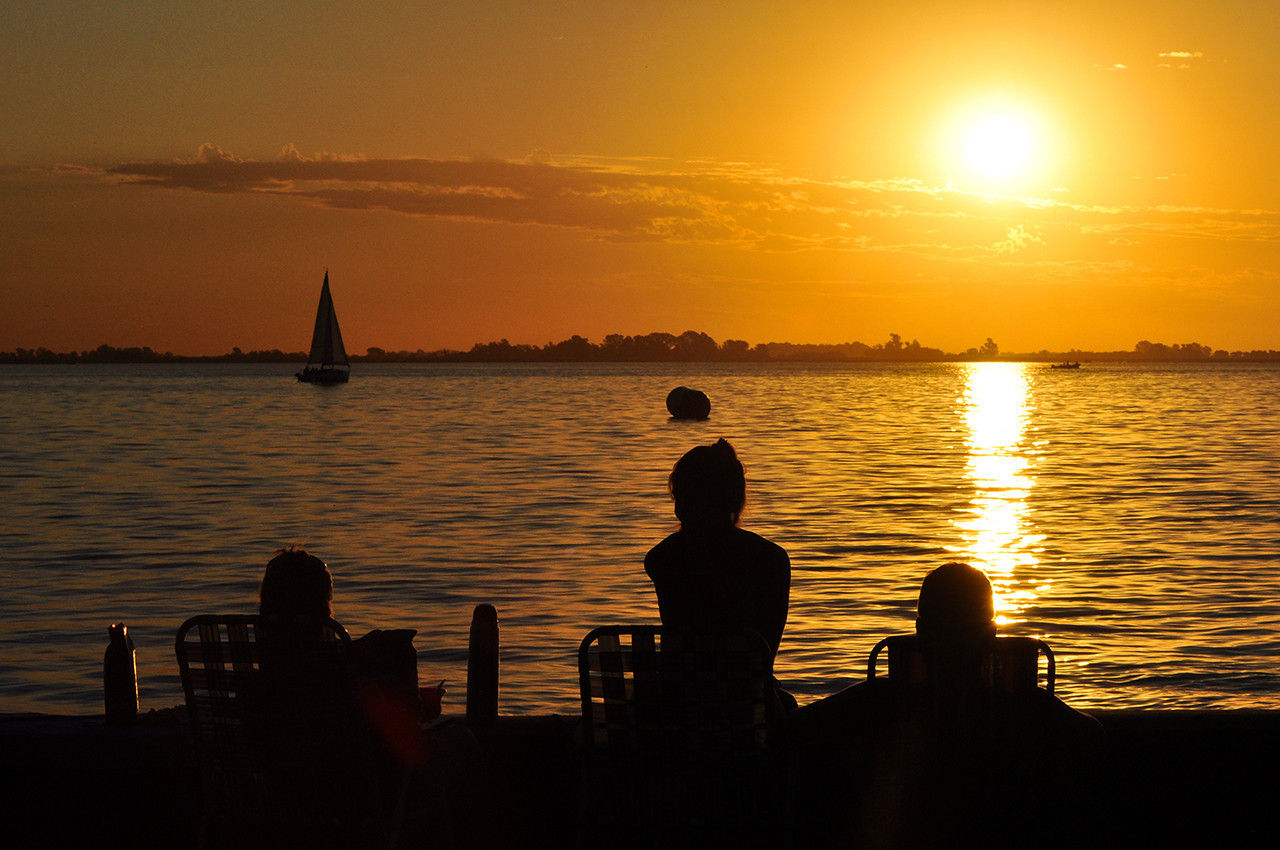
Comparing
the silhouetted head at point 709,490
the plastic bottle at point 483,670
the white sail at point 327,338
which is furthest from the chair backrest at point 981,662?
the white sail at point 327,338

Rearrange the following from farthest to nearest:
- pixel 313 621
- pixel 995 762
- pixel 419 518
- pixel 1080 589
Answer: pixel 419 518 < pixel 1080 589 < pixel 313 621 < pixel 995 762

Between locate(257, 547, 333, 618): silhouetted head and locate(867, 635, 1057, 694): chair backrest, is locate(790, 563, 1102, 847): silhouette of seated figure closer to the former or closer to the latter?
locate(867, 635, 1057, 694): chair backrest

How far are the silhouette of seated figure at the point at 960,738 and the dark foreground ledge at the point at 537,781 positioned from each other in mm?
1383

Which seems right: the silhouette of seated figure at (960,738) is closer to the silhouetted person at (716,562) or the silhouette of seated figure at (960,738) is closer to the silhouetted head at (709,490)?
the silhouetted person at (716,562)

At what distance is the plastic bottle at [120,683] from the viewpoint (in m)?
5.35

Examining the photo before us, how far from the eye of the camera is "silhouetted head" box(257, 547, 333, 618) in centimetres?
391

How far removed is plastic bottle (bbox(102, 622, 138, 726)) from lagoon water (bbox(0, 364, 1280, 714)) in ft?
16.6

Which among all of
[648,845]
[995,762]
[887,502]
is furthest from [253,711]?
[887,502]

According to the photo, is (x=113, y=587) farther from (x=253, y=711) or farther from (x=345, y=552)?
(x=253, y=711)

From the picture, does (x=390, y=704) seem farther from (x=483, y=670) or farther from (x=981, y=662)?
(x=981, y=662)

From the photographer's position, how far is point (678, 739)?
3.86 meters

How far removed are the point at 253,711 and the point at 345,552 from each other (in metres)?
16.6

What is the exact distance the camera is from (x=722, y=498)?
4.32 metres

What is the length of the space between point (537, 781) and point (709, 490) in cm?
153
